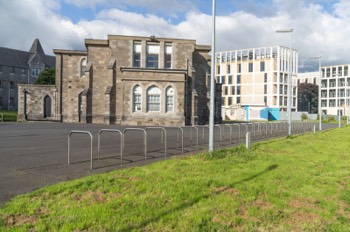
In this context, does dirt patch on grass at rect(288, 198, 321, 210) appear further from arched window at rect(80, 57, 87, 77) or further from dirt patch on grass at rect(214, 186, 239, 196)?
arched window at rect(80, 57, 87, 77)

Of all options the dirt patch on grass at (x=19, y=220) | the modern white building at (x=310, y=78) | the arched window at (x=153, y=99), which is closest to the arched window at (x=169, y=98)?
the arched window at (x=153, y=99)

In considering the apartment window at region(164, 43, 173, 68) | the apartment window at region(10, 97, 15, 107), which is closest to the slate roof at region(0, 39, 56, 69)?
the apartment window at region(10, 97, 15, 107)

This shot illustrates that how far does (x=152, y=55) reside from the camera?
3497 centimetres

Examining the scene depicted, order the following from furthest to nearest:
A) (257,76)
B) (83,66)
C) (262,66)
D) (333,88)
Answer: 1. (333,88)
2. (257,76)
3. (262,66)
4. (83,66)

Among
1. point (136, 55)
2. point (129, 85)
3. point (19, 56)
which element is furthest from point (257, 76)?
point (19, 56)

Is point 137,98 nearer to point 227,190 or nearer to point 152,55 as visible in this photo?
point 152,55

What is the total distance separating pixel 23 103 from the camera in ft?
124

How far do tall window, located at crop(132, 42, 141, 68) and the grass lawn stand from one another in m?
27.7

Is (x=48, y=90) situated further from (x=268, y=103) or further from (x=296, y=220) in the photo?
(x=268, y=103)

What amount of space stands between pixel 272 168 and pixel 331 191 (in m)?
2.22

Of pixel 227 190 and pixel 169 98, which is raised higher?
pixel 169 98

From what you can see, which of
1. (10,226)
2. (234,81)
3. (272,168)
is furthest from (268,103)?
(10,226)

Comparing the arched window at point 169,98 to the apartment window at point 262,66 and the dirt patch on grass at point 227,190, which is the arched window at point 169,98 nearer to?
the dirt patch on grass at point 227,190

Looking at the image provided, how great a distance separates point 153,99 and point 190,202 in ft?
84.5
